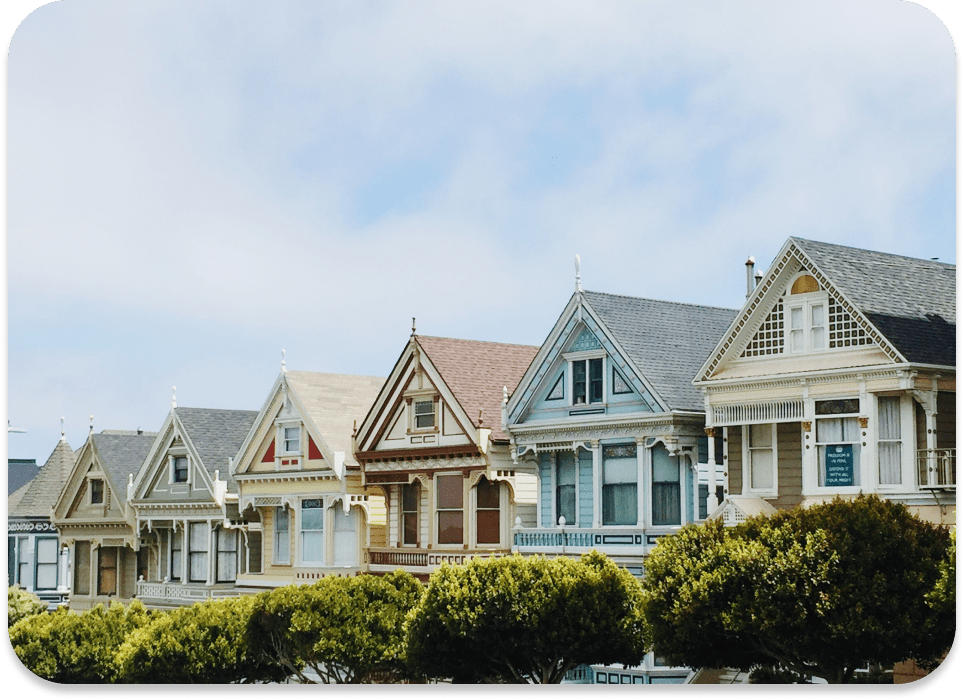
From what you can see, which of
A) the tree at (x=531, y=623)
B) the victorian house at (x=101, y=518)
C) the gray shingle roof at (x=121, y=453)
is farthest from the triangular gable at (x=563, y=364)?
the victorian house at (x=101, y=518)

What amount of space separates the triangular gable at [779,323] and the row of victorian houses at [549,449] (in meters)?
0.04

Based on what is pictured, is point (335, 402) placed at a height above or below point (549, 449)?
above

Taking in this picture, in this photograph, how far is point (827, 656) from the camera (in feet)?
83.9

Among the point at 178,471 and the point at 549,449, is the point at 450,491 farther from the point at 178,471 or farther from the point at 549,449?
the point at 178,471

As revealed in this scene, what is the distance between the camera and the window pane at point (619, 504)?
3288 cm

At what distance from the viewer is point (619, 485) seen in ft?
109

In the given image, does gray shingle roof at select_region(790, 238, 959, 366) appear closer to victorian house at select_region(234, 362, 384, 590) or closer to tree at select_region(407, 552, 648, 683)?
tree at select_region(407, 552, 648, 683)

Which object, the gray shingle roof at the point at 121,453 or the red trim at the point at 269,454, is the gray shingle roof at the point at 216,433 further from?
the red trim at the point at 269,454

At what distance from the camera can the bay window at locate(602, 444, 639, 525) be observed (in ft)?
108

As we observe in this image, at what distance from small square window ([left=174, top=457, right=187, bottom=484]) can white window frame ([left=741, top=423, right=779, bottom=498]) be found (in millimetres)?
19649

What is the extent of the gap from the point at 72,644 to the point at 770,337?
17061mm


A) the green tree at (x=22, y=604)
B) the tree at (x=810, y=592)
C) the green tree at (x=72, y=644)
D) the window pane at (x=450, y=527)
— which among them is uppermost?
the window pane at (x=450, y=527)

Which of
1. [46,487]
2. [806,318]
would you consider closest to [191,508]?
[46,487]

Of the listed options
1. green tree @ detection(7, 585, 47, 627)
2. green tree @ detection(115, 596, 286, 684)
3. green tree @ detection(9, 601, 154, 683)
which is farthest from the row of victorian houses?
green tree @ detection(9, 601, 154, 683)
